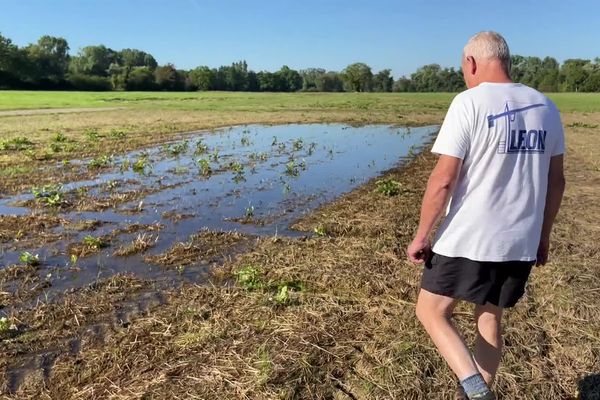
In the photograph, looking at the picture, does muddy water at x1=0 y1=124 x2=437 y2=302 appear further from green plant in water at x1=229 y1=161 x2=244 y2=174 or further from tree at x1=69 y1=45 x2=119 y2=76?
tree at x1=69 y1=45 x2=119 y2=76

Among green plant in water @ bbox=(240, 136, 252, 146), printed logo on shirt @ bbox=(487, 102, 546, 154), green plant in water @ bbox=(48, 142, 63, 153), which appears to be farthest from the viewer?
green plant in water @ bbox=(240, 136, 252, 146)

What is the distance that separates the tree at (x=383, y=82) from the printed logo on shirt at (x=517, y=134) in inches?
4578

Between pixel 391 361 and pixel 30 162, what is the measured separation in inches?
509

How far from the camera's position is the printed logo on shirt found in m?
2.43

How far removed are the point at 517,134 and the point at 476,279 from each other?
0.81 metres

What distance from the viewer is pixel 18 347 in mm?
4078

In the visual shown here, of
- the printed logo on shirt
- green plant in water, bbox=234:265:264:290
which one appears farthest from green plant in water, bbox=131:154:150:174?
the printed logo on shirt

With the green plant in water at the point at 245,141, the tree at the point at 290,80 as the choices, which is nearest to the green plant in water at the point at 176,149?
the green plant in water at the point at 245,141

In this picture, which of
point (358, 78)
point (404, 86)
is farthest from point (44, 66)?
point (404, 86)

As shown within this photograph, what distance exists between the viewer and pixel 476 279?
8.63ft

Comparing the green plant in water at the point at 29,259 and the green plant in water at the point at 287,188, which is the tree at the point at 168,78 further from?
the green plant in water at the point at 29,259

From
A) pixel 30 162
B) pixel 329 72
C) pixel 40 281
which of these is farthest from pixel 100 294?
pixel 329 72

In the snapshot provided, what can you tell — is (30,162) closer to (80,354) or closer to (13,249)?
(13,249)

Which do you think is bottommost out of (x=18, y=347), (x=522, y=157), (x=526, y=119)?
(x=18, y=347)
